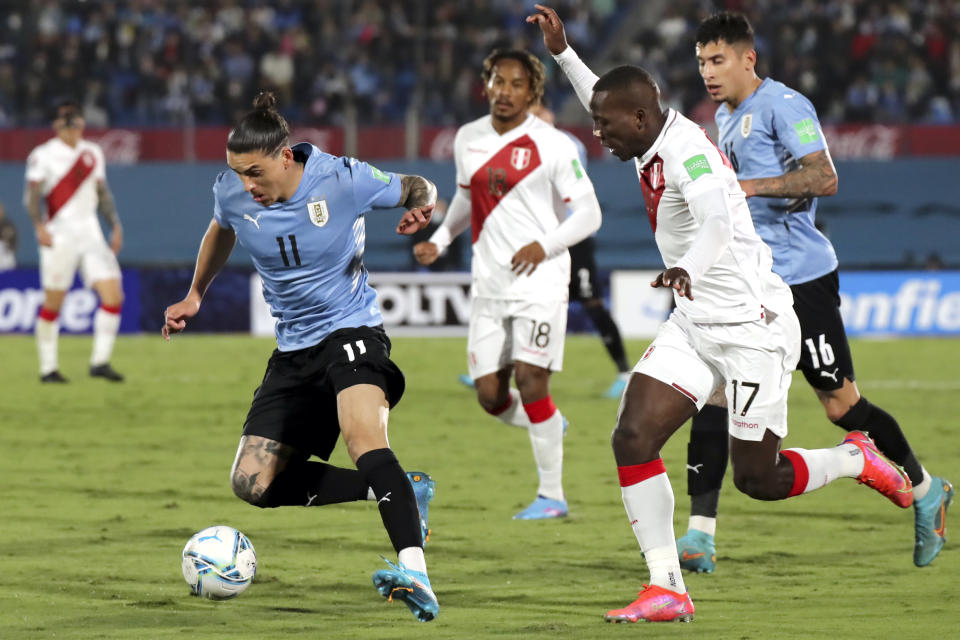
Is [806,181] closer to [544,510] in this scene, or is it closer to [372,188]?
[372,188]

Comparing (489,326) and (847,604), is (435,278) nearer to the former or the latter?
(489,326)

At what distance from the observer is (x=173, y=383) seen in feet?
46.9

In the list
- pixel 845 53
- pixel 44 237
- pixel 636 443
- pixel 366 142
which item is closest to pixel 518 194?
pixel 636 443

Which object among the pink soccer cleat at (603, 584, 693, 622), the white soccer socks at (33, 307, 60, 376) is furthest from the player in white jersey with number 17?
the white soccer socks at (33, 307, 60, 376)

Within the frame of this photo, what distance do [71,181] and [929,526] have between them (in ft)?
32.4

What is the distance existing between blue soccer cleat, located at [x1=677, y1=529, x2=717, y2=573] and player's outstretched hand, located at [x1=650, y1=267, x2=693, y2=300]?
1710 millimetres

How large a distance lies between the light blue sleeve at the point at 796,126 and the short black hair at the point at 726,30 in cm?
31

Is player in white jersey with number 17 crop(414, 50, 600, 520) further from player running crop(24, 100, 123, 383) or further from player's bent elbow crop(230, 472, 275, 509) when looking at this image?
Result: player running crop(24, 100, 123, 383)

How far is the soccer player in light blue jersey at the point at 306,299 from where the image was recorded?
18.5 ft

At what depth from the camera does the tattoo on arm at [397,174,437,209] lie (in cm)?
600

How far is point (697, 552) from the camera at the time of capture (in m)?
6.19

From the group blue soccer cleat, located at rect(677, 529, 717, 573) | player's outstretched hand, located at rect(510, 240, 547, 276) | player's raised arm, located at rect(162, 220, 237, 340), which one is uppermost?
player's raised arm, located at rect(162, 220, 237, 340)

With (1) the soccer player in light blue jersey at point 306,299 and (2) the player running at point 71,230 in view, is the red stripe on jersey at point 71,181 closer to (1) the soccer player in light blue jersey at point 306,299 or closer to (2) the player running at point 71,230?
(2) the player running at point 71,230

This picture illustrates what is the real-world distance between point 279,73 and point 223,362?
7280 mm
